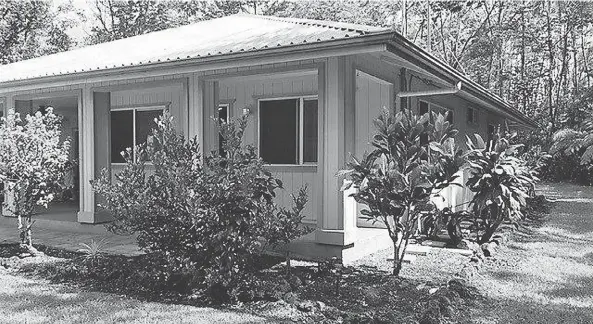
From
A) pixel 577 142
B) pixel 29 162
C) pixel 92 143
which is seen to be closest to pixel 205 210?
pixel 29 162

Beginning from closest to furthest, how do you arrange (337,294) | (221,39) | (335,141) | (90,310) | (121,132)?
(90,310)
(337,294)
(335,141)
(221,39)
(121,132)

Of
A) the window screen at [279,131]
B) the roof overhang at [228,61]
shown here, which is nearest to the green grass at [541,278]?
the roof overhang at [228,61]

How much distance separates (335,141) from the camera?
6.57 meters

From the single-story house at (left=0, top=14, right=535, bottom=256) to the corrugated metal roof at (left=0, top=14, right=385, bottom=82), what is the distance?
4cm

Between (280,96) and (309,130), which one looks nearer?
(309,130)

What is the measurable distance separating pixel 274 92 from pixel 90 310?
211 inches

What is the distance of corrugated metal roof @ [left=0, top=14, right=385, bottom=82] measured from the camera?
658 centimetres

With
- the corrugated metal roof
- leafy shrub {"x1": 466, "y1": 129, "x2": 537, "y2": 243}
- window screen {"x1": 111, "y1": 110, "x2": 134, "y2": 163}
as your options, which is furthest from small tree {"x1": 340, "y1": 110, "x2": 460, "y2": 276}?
window screen {"x1": 111, "y1": 110, "x2": 134, "y2": 163}

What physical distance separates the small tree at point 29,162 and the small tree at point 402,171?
456 centimetres

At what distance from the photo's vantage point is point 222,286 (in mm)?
5168

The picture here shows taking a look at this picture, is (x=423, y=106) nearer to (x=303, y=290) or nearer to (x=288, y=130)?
(x=288, y=130)

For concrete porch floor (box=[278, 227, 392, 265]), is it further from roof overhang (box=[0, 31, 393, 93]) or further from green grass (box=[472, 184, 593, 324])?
roof overhang (box=[0, 31, 393, 93])

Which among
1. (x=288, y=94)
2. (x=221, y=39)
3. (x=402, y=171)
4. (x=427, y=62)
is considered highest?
(x=221, y=39)

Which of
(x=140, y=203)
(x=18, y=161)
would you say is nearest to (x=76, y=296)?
(x=140, y=203)
